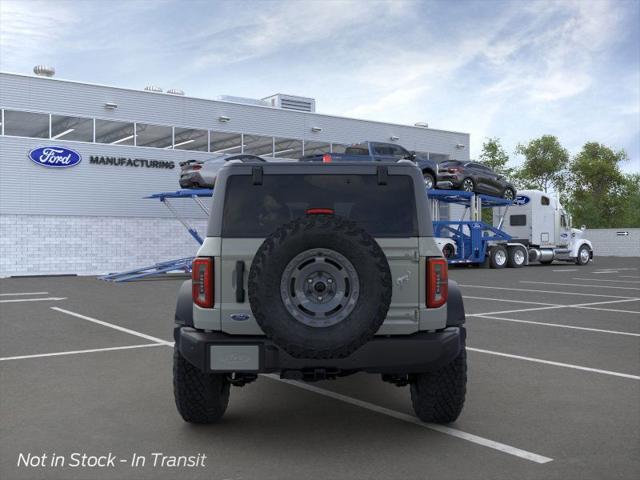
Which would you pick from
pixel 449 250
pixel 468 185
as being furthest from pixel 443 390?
pixel 468 185

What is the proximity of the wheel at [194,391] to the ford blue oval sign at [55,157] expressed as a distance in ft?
77.9

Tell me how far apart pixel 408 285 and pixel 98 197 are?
83.1ft

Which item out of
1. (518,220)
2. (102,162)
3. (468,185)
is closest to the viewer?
(102,162)

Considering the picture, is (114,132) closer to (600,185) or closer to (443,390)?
(443,390)

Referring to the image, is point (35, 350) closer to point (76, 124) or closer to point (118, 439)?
point (118, 439)

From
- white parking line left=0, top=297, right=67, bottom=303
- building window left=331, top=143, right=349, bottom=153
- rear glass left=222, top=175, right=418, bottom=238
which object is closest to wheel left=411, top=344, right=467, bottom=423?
rear glass left=222, top=175, right=418, bottom=238

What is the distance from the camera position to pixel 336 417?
5.27 metres

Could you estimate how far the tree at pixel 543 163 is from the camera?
73000mm

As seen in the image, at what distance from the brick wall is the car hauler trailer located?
1130 cm

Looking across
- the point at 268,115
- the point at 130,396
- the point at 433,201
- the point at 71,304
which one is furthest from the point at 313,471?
the point at 268,115

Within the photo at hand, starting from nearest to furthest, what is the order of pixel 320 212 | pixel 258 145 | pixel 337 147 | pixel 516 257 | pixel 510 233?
1. pixel 320 212
2. pixel 516 257
3. pixel 510 233
4. pixel 258 145
5. pixel 337 147

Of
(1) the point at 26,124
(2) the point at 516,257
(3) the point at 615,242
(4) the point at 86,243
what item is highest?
(1) the point at 26,124

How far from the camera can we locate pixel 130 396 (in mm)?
5945

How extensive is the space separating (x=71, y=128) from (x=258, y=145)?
28.7 feet
